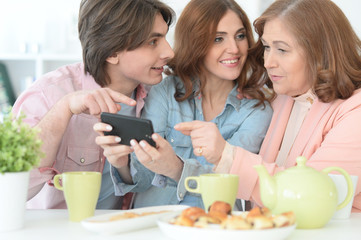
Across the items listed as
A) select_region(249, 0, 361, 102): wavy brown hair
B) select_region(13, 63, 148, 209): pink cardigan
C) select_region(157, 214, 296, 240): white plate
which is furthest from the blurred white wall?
select_region(157, 214, 296, 240): white plate

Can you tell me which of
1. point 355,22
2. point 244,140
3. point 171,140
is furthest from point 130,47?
point 355,22

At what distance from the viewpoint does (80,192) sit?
43.1 inches

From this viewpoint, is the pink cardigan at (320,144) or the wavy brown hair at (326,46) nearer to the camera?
the pink cardigan at (320,144)

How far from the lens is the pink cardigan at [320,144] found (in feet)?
4.54

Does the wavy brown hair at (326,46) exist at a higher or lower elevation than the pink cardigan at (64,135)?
higher

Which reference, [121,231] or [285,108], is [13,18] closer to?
[285,108]

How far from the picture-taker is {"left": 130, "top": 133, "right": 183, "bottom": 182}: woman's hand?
136 cm

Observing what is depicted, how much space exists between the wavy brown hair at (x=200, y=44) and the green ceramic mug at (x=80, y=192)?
847 mm

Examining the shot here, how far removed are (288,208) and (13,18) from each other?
10.2 feet

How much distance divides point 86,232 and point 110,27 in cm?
100

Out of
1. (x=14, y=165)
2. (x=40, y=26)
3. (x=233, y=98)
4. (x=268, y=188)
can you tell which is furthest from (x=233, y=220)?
(x=40, y=26)

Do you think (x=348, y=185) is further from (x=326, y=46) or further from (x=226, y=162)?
(x=326, y=46)

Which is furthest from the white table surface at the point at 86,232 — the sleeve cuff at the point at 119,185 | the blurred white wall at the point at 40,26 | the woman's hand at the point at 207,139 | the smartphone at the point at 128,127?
the blurred white wall at the point at 40,26

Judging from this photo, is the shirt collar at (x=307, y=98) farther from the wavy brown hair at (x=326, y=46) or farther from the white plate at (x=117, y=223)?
the white plate at (x=117, y=223)
